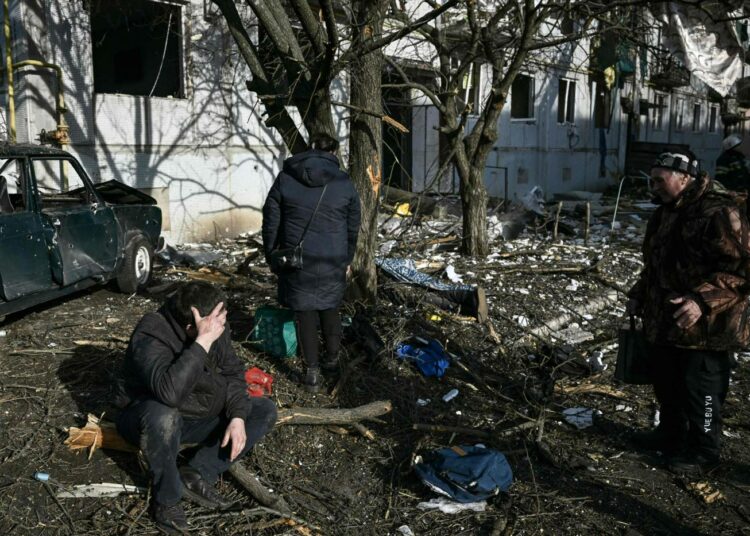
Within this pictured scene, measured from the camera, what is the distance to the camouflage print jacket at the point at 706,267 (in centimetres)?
376

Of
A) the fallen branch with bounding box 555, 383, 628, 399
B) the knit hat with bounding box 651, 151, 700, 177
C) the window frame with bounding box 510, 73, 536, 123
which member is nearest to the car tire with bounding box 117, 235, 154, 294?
the fallen branch with bounding box 555, 383, 628, 399

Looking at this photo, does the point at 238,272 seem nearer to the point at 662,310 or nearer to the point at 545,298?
the point at 545,298

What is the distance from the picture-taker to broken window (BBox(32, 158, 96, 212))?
677 cm

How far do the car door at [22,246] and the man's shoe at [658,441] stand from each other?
4619 mm

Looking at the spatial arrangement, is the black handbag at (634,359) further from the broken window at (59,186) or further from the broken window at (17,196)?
the broken window at (59,186)

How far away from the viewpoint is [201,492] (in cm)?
348

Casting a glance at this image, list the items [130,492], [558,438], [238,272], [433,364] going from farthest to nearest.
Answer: [238,272]
[433,364]
[558,438]
[130,492]

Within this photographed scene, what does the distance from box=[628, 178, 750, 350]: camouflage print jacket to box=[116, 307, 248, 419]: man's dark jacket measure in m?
2.39

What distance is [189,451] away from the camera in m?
3.75

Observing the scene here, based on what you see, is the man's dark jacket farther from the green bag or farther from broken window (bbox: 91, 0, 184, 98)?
broken window (bbox: 91, 0, 184, 98)

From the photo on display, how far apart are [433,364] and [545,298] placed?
2514mm

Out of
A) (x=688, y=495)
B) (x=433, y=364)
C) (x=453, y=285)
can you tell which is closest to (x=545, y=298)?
(x=453, y=285)

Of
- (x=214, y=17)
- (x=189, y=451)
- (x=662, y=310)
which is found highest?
(x=214, y=17)

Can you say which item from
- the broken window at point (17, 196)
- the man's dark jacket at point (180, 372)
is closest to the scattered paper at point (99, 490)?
the man's dark jacket at point (180, 372)
